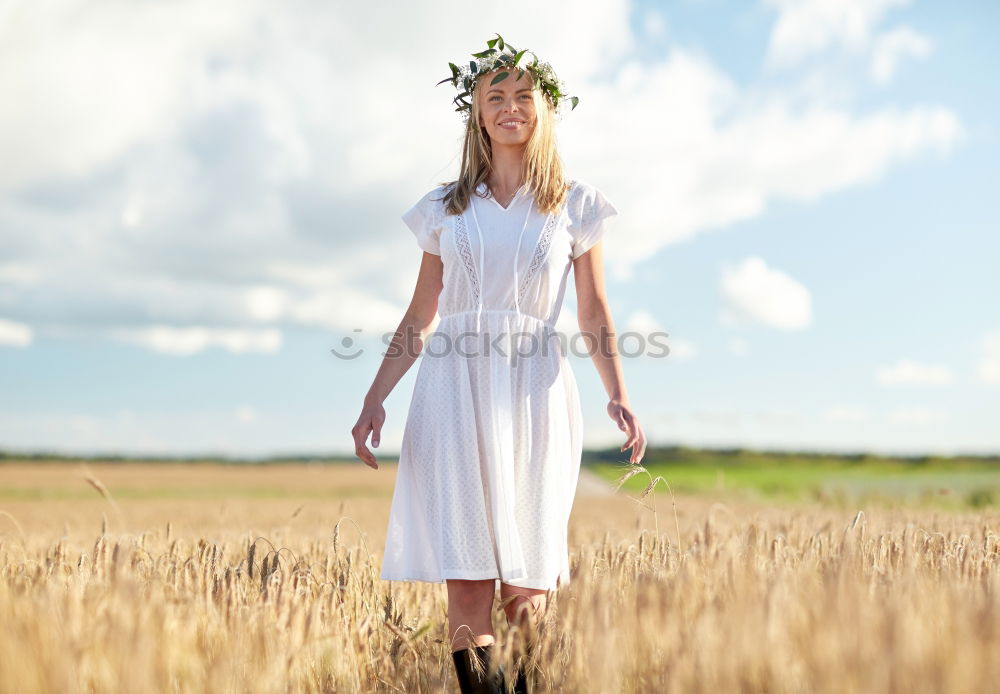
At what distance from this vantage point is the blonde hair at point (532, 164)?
3088mm

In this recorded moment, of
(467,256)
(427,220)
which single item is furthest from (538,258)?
(427,220)

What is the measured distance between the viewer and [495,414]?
9.63 ft

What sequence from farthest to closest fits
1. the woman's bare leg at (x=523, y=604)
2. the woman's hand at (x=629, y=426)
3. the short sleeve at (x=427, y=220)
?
1. the short sleeve at (x=427, y=220)
2. the woman's hand at (x=629, y=426)
3. the woman's bare leg at (x=523, y=604)

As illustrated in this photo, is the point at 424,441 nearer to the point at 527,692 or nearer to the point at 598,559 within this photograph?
the point at 527,692

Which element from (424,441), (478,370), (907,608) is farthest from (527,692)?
(907,608)

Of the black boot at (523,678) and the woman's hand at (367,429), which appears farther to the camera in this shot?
the woman's hand at (367,429)

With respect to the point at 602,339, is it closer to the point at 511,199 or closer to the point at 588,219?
the point at 588,219

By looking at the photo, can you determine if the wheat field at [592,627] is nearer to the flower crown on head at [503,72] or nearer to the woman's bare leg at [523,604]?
the woman's bare leg at [523,604]

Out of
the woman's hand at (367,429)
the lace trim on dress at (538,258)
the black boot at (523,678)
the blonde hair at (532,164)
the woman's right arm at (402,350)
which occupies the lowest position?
the black boot at (523,678)

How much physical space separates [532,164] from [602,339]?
69 cm

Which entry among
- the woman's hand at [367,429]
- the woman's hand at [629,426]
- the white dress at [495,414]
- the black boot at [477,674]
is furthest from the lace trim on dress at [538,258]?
the black boot at [477,674]

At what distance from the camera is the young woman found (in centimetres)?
293

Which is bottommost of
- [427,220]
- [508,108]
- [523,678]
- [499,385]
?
[523,678]

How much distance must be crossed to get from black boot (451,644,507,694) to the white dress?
0.25 meters
